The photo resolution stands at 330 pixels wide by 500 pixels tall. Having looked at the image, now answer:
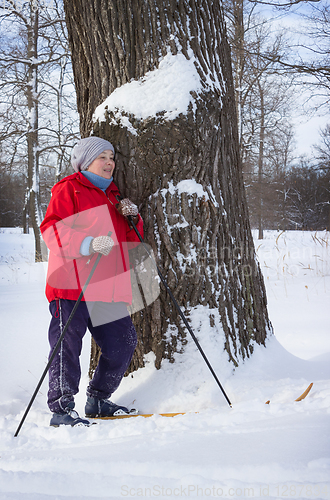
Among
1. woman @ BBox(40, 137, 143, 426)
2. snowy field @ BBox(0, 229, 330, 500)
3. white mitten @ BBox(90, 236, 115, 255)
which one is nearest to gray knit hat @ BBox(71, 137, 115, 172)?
woman @ BBox(40, 137, 143, 426)

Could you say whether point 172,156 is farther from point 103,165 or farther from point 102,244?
point 102,244

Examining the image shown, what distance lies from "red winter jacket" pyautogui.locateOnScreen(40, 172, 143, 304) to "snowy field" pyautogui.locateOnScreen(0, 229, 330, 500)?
1.98ft

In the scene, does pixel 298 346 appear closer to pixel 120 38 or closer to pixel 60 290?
pixel 60 290

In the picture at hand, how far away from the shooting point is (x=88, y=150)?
7.20 ft

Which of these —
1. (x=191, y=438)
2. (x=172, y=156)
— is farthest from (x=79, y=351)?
(x=172, y=156)

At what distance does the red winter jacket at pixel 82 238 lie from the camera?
1.96 meters

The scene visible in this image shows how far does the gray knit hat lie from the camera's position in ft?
7.19

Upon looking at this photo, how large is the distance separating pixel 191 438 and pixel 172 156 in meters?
1.63

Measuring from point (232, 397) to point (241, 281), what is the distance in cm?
82

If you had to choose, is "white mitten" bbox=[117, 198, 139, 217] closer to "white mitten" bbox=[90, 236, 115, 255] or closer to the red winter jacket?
the red winter jacket

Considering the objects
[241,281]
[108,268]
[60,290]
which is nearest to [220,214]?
[241,281]

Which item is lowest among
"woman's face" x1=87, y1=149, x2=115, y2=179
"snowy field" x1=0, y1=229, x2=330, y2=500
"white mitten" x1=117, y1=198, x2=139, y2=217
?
"snowy field" x1=0, y1=229, x2=330, y2=500

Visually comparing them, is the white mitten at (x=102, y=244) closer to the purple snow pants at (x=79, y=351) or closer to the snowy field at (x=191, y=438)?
the purple snow pants at (x=79, y=351)

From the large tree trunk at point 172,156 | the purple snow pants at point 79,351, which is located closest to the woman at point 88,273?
the purple snow pants at point 79,351
